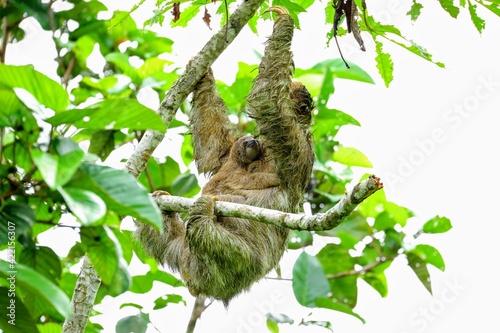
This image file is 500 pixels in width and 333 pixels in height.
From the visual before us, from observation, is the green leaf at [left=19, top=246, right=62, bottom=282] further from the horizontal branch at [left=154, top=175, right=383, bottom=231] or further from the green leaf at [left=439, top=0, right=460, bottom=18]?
the green leaf at [left=439, top=0, right=460, bottom=18]

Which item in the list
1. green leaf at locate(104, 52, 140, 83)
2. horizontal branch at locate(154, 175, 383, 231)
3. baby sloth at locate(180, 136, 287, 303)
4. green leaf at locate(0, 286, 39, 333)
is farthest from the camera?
green leaf at locate(104, 52, 140, 83)

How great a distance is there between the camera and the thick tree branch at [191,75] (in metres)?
6.35

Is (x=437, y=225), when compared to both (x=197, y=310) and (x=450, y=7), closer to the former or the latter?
(x=197, y=310)

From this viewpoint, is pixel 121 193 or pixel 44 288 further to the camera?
pixel 121 193

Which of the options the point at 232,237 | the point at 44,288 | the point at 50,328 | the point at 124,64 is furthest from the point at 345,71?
the point at 44,288

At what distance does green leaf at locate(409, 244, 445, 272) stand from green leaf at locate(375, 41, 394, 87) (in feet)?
10.4

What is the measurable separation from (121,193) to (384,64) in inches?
146

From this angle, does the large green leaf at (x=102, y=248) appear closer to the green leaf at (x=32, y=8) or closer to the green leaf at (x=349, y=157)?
the green leaf at (x=32, y=8)

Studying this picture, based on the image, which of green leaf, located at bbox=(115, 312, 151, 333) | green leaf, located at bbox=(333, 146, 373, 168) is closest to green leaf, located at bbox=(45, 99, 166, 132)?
green leaf, located at bbox=(115, 312, 151, 333)

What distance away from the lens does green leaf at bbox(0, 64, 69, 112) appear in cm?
332

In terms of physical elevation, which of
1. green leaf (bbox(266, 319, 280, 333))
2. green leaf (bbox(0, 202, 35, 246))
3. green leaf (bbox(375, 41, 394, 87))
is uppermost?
green leaf (bbox(375, 41, 394, 87))

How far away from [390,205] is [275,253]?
186 cm

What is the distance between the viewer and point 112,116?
346 centimetres

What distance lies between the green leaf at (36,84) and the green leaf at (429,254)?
633cm
